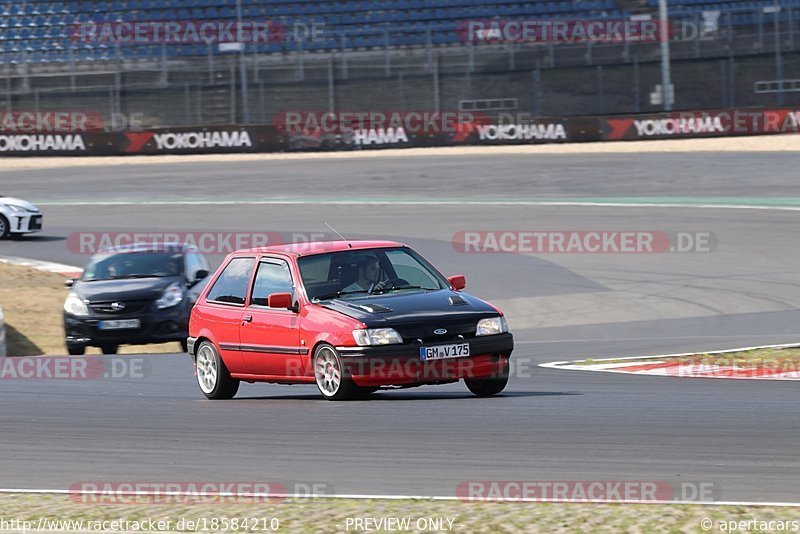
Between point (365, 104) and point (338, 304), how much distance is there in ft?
122

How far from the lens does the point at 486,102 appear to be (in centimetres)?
4666

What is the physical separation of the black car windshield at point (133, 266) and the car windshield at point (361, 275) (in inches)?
258

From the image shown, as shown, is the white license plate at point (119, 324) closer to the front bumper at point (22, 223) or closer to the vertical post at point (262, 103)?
the front bumper at point (22, 223)

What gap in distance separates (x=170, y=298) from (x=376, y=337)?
281 inches

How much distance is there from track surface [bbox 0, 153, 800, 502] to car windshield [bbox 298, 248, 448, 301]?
3.02 ft

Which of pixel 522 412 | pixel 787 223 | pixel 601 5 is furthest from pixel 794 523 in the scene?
pixel 601 5

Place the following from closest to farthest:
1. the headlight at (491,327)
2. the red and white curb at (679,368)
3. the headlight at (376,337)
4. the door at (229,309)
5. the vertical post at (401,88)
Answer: the headlight at (376,337), the headlight at (491,327), the door at (229,309), the red and white curb at (679,368), the vertical post at (401,88)

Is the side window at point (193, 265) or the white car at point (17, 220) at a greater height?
the white car at point (17, 220)

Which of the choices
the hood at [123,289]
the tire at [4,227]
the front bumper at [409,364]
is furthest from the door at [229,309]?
the tire at [4,227]

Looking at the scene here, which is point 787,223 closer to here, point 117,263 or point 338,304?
A: point 117,263

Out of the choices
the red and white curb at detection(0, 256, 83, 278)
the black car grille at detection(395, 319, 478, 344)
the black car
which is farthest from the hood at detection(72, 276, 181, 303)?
the black car grille at detection(395, 319, 478, 344)

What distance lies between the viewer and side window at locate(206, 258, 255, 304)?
10.8 meters

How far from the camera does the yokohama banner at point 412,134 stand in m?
39.7

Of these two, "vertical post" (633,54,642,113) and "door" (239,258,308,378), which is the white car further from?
"vertical post" (633,54,642,113)
